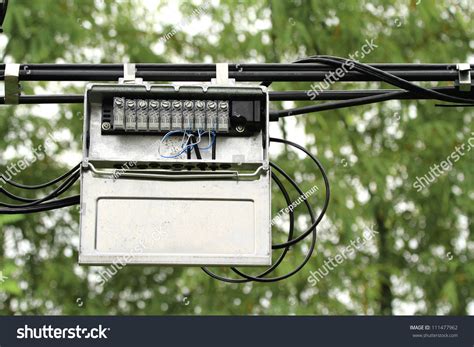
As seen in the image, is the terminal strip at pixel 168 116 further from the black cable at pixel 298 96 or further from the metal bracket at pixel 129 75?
the black cable at pixel 298 96

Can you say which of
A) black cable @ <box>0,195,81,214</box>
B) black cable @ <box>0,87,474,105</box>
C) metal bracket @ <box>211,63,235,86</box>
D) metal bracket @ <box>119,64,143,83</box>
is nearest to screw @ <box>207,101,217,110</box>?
metal bracket @ <box>211,63,235,86</box>

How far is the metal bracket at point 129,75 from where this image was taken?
376cm

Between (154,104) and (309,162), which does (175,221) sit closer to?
(154,104)

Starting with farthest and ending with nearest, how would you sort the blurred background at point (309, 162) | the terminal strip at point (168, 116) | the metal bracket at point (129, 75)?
the blurred background at point (309, 162)
the metal bracket at point (129, 75)
the terminal strip at point (168, 116)

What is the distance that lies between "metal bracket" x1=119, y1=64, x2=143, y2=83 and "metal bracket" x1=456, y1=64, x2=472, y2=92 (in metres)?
1.40

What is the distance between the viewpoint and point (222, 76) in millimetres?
3820

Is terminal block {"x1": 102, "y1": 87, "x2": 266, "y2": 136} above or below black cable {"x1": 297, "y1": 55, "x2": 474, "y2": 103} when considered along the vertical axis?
below

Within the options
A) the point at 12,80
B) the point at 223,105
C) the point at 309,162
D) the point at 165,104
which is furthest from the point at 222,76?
the point at 309,162

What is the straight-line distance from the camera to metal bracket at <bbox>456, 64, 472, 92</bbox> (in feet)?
13.2

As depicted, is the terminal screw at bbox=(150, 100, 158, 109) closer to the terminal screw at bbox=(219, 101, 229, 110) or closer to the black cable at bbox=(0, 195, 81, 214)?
the terminal screw at bbox=(219, 101, 229, 110)

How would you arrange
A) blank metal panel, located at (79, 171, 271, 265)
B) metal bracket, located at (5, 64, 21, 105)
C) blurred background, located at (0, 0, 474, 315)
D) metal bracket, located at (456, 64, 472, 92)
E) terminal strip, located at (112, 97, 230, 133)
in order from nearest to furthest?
blank metal panel, located at (79, 171, 271, 265) < terminal strip, located at (112, 97, 230, 133) < metal bracket, located at (5, 64, 21, 105) < metal bracket, located at (456, 64, 472, 92) < blurred background, located at (0, 0, 474, 315)

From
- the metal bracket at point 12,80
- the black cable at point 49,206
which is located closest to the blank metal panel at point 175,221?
the black cable at point 49,206

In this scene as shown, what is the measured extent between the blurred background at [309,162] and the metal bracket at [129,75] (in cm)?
405
